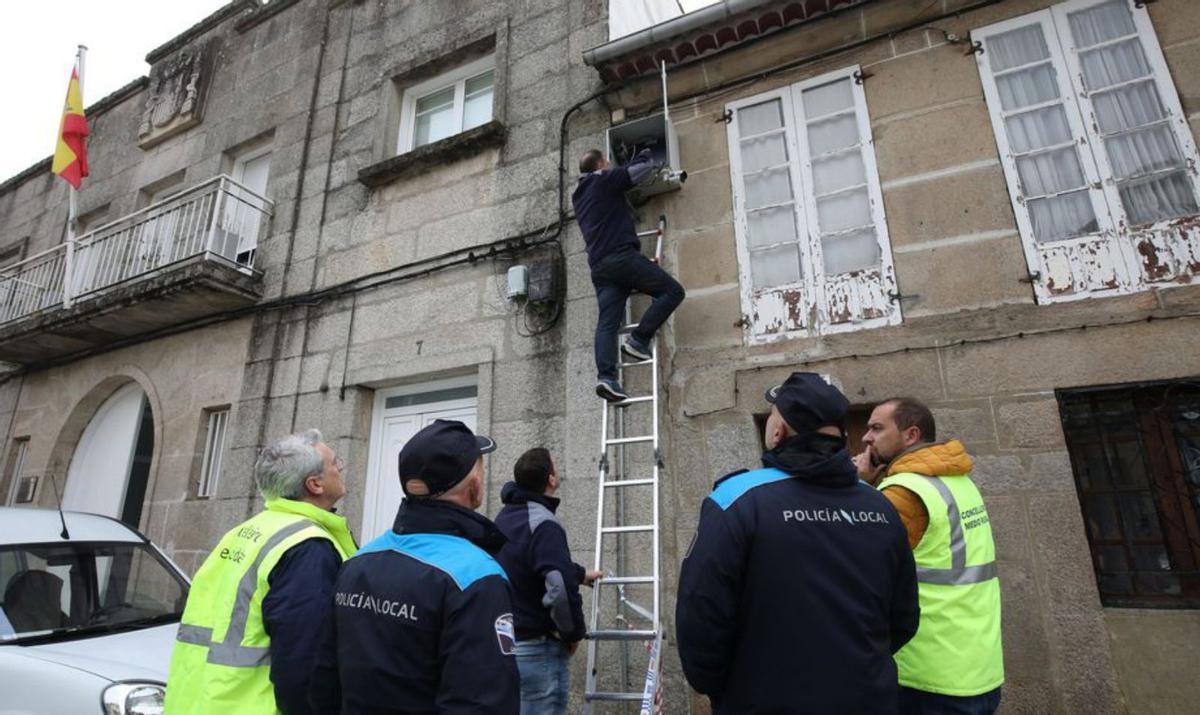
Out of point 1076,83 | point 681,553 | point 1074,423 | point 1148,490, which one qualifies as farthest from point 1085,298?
point 681,553

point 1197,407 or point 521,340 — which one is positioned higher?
point 521,340

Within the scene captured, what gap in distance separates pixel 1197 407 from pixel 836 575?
2988mm

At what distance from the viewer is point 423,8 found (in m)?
7.03

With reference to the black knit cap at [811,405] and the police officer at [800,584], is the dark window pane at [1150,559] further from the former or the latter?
the black knit cap at [811,405]

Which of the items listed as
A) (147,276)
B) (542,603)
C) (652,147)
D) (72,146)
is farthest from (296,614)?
(72,146)

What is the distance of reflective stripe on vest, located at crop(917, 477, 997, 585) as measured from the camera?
7.25 ft

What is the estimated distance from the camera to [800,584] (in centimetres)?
171

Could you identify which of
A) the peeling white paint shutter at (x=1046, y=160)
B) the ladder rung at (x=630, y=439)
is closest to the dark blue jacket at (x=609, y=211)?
the ladder rung at (x=630, y=439)

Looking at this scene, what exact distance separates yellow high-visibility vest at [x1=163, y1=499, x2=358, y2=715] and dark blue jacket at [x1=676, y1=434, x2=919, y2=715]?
1.28 meters

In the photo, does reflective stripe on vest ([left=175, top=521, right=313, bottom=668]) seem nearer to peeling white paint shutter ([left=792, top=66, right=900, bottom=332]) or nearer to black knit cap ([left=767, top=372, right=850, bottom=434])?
black knit cap ([left=767, top=372, right=850, bottom=434])

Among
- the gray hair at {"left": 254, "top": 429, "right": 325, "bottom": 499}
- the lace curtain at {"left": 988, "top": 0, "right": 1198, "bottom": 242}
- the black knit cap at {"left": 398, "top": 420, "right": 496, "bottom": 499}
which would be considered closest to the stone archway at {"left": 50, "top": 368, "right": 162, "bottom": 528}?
the gray hair at {"left": 254, "top": 429, "right": 325, "bottom": 499}

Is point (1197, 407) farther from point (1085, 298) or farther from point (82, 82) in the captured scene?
point (82, 82)

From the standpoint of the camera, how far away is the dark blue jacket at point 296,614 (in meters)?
1.88

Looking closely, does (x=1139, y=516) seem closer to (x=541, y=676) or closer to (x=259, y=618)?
(x=541, y=676)
